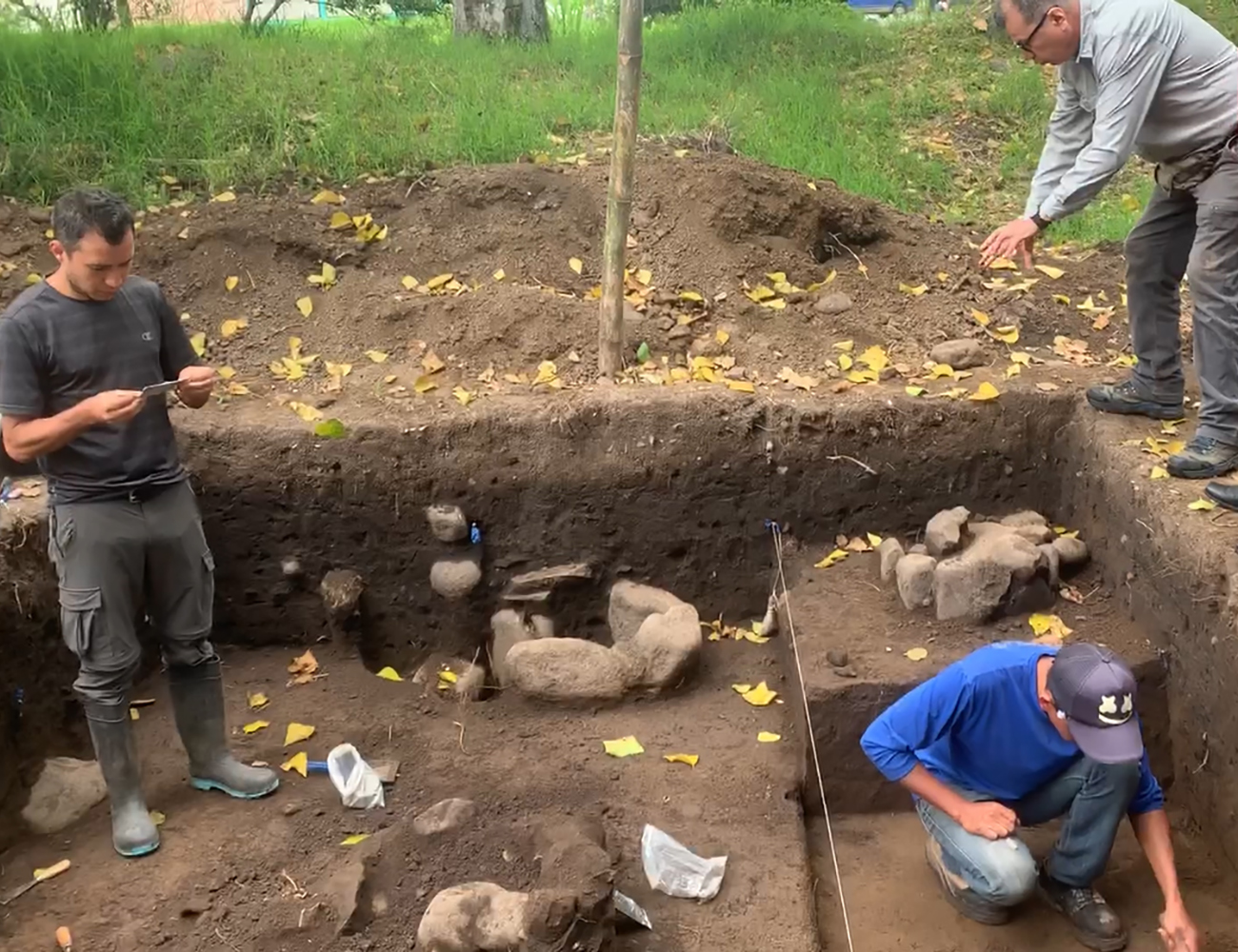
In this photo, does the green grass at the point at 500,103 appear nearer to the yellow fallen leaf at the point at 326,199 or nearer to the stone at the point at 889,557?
the yellow fallen leaf at the point at 326,199

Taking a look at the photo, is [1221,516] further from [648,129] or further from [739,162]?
[648,129]

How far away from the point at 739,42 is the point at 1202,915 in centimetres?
668

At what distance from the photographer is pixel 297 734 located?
157 inches

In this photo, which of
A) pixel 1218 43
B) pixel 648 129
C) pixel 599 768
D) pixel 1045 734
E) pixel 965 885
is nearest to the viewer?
pixel 1045 734

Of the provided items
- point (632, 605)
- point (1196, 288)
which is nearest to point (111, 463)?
point (632, 605)

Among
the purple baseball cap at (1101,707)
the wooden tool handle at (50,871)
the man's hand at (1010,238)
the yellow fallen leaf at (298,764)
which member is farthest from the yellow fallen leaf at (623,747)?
the man's hand at (1010,238)

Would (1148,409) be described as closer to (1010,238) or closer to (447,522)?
(1010,238)

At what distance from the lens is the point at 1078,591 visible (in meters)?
4.11

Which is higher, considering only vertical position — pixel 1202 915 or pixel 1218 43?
pixel 1218 43

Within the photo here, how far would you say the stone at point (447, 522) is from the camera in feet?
15.0

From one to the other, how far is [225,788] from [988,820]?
2390 millimetres

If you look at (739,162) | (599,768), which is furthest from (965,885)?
(739,162)

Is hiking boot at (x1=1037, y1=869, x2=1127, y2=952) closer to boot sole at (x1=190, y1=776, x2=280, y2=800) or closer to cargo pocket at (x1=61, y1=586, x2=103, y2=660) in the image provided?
boot sole at (x1=190, y1=776, x2=280, y2=800)

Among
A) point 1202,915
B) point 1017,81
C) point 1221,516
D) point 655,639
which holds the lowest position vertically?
point 1202,915
